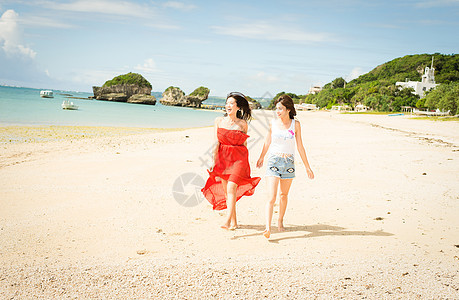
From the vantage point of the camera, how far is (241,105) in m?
5.21

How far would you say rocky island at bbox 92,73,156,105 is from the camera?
125062mm

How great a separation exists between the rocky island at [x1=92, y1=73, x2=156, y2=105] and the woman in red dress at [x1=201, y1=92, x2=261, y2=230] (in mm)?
122928

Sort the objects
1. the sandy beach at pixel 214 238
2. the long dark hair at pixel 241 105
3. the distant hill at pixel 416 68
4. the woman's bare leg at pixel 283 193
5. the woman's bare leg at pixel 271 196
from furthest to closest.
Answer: the distant hill at pixel 416 68 → the long dark hair at pixel 241 105 → the woman's bare leg at pixel 283 193 → the woman's bare leg at pixel 271 196 → the sandy beach at pixel 214 238

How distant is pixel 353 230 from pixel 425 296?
1959mm

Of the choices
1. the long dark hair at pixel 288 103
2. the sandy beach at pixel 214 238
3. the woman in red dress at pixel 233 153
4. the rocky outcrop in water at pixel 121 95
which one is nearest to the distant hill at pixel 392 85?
the sandy beach at pixel 214 238

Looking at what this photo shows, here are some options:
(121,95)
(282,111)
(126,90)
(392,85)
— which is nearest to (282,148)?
(282,111)

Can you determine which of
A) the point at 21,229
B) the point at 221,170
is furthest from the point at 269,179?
the point at 21,229

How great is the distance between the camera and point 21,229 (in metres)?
4.99

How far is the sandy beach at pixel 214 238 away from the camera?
3500mm

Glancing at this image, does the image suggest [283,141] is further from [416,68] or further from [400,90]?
[416,68]

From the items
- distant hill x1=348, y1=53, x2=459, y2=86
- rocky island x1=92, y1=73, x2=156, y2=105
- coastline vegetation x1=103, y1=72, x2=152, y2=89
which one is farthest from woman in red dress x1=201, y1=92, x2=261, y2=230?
coastline vegetation x1=103, y1=72, x2=152, y2=89

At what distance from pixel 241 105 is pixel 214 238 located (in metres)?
2.04

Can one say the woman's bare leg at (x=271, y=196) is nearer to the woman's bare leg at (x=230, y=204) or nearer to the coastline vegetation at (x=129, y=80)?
the woman's bare leg at (x=230, y=204)

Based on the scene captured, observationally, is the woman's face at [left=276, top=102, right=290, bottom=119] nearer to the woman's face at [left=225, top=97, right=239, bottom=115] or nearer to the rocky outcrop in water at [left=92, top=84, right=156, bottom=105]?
the woman's face at [left=225, top=97, right=239, bottom=115]
